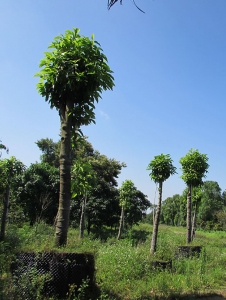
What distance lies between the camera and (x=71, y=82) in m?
5.73

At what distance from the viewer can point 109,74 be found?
6.23 m

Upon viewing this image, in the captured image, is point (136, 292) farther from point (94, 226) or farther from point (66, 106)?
point (94, 226)

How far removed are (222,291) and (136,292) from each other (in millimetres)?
2849

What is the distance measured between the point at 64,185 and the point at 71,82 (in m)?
2.20

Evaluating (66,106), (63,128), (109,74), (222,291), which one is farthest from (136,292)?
(109,74)

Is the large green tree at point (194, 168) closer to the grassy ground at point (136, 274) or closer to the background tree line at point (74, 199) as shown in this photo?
the grassy ground at point (136, 274)

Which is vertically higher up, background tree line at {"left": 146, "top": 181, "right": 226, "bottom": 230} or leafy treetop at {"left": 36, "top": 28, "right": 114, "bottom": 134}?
leafy treetop at {"left": 36, "top": 28, "right": 114, "bottom": 134}

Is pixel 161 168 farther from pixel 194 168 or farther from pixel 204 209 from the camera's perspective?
pixel 204 209

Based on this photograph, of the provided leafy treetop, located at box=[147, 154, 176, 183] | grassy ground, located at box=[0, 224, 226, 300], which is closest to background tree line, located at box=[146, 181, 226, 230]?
leafy treetop, located at box=[147, 154, 176, 183]

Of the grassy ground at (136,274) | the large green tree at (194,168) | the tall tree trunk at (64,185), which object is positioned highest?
the large green tree at (194,168)

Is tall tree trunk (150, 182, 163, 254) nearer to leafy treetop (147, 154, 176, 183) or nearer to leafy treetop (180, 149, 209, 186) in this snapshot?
leafy treetop (147, 154, 176, 183)

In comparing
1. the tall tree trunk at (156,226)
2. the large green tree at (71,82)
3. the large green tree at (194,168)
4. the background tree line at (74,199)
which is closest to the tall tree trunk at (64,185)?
the large green tree at (71,82)

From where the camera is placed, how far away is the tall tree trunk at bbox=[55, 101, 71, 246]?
17.4 ft

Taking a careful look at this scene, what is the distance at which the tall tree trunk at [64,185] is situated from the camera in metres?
5.30
